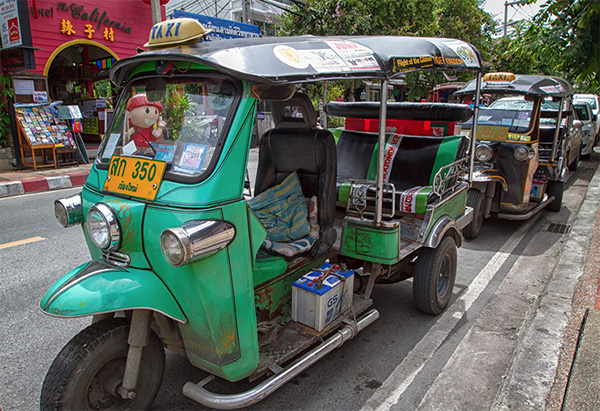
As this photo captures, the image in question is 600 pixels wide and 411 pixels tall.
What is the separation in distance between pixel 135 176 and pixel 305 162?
4.69 feet

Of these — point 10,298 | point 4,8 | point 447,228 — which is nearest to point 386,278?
point 447,228

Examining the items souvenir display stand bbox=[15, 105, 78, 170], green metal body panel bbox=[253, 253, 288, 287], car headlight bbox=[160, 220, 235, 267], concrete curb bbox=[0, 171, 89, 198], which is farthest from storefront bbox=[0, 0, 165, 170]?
car headlight bbox=[160, 220, 235, 267]

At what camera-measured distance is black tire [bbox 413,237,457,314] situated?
3.85 meters

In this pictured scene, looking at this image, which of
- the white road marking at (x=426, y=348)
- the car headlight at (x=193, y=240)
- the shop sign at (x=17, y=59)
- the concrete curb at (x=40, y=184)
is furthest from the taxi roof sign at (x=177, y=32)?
the shop sign at (x=17, y=59)

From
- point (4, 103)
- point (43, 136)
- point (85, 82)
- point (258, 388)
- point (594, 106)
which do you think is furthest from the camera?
point (594, 106)

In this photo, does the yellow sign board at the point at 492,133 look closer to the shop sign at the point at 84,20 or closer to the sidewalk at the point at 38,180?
the sidewalk at the point at 38,180

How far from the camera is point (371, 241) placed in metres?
3.43

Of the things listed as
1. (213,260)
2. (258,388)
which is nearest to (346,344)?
(258,388)

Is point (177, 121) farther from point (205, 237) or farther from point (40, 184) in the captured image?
point (40, 184)

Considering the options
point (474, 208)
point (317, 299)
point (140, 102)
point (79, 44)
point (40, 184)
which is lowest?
point (40, 184)

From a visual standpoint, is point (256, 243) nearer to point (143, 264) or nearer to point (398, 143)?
point (143, 264)

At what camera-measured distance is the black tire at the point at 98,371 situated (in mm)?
2207

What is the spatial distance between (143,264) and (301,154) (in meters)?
1.61

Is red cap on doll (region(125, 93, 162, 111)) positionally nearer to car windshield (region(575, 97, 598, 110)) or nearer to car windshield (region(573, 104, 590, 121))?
car windshield (region(573, 104, 590, 121))
